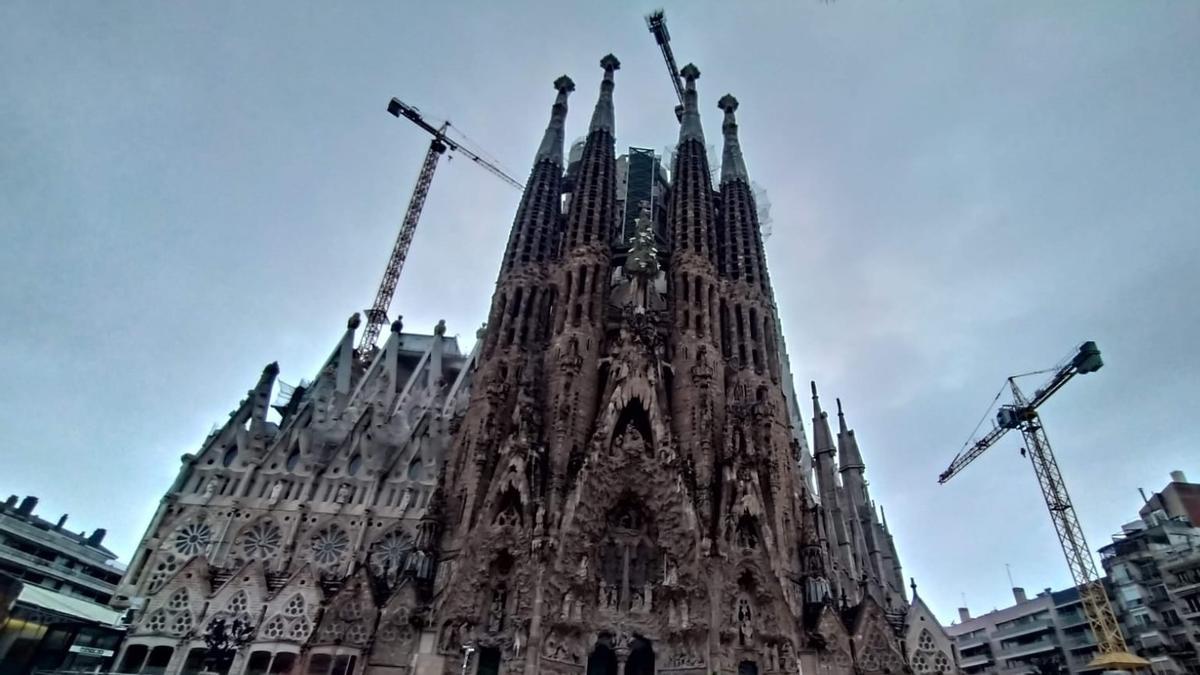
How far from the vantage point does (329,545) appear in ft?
109

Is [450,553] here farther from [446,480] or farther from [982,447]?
[982,447]

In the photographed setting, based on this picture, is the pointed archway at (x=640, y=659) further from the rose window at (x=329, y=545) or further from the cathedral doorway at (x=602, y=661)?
the rose window at (x=329, y=545)

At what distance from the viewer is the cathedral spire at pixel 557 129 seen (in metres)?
45.5

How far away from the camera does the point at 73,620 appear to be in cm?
2559

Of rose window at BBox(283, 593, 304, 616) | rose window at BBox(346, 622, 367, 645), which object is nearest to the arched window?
rose window at BBox(283, 593, 304, 616)

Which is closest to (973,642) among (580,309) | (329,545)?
(580,309)

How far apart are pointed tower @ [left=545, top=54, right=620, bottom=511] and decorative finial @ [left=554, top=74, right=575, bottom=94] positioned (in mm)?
6002

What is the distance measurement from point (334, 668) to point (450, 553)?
232 inches

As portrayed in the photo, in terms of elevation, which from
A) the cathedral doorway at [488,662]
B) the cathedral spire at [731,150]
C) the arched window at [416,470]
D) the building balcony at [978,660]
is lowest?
the cathedral doorway at [488,662]

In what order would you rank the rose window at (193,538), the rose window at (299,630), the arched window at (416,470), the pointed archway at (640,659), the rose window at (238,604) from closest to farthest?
the pointed archway at (640,659) < the rose window at (299,630) < the rose window at (238,604) < the rose window at (193,538) < the arched window at (416,470)

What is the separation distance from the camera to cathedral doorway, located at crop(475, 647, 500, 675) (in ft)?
81.7

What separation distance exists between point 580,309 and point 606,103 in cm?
2180

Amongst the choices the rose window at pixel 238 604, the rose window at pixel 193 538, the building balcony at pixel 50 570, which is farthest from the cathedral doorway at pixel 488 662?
the building balcony at pixel 50 570

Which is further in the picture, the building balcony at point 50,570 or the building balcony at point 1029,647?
the building balcony at point 1029,647
